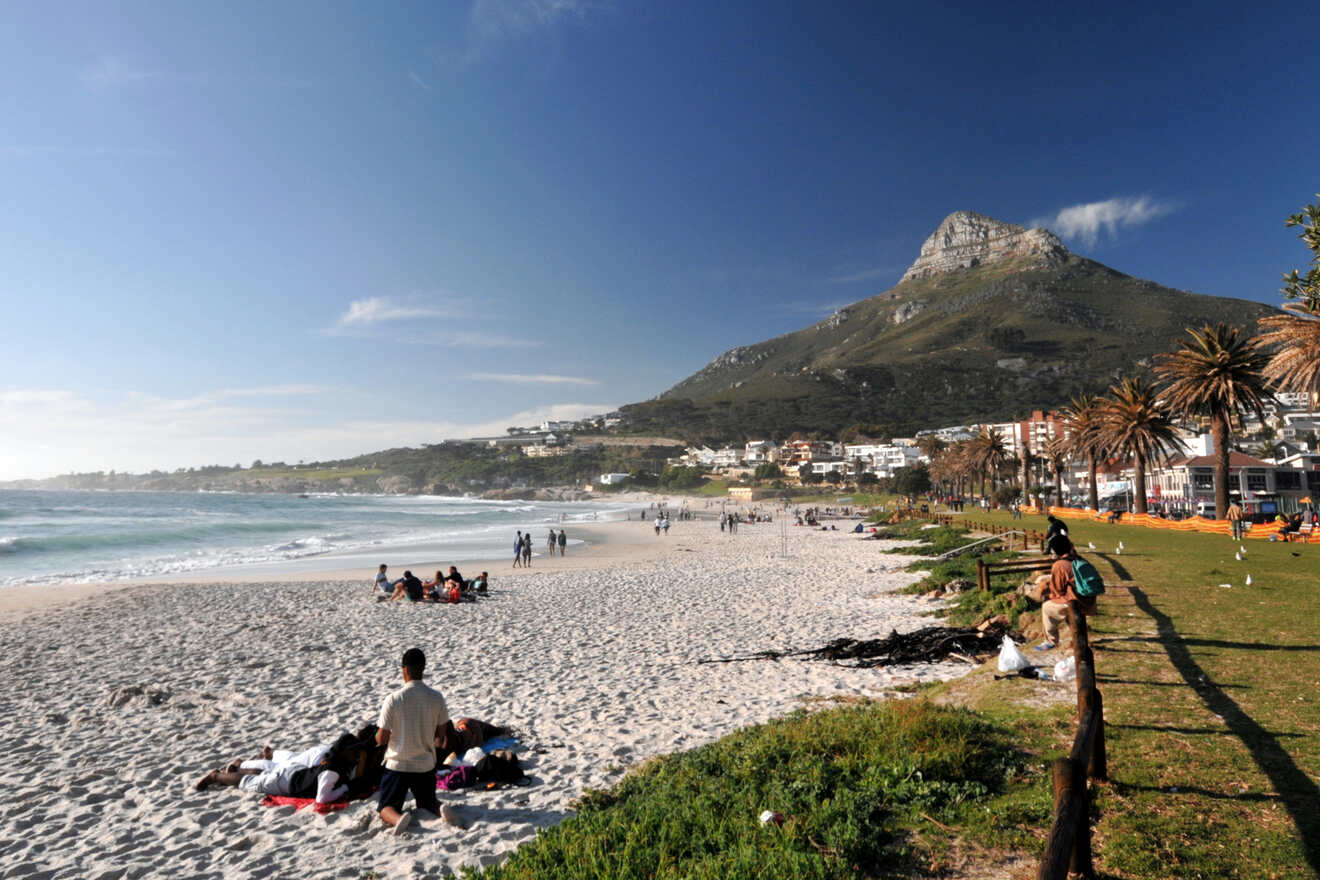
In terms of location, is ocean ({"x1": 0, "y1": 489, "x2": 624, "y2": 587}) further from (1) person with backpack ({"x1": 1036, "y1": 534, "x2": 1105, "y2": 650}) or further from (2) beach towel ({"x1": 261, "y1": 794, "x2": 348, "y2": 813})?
(1) person with backpack ({"x1": 1036, "y1": 534, "x2": 1105, "y2": 650})

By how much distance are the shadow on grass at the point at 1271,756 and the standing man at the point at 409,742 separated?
620 cm

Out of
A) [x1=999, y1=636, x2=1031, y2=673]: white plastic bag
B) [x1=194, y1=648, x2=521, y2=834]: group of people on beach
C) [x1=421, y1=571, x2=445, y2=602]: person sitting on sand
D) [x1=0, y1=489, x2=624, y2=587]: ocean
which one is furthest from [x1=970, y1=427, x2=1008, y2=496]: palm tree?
[x1=194, y1=648, x2=521, y2=834]: group of people on beach

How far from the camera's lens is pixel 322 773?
652 cm

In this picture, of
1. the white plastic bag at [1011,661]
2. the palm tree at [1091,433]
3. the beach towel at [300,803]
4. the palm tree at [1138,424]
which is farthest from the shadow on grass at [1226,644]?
the palm tree at [1091,433]

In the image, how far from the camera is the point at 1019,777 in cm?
527

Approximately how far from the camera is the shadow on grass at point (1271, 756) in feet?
13.2

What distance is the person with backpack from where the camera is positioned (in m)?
8.38

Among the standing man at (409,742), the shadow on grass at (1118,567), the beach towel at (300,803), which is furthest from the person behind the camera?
the shadow on grass at (1118,567)

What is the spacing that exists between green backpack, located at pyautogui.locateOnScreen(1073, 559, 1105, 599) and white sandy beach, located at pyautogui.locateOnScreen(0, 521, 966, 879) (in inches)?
112

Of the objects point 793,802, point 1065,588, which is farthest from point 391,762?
point 1065,588

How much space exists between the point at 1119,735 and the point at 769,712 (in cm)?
420

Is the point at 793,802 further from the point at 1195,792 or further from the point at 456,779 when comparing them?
the point at 456,779

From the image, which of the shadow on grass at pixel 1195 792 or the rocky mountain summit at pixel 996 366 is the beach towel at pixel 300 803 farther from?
the rocky mountain summit at pixel 996 366

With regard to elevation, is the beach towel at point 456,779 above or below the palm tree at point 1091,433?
below
